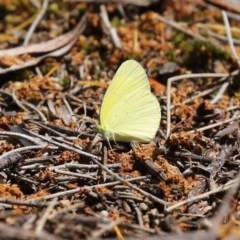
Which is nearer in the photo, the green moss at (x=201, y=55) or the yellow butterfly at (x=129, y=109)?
the yellow butterfly at (x=129, y=109)

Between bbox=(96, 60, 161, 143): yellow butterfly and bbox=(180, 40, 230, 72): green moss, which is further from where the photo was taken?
bbox=(180, 40, 230, 72): green moss

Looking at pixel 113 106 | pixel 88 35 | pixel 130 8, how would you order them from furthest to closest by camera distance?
1. pixel 130 8
2. pixel 88 35
3. pixel 113 106

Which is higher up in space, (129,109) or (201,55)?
(201,55)

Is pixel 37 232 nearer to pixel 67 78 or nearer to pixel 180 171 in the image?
pixel 180 171

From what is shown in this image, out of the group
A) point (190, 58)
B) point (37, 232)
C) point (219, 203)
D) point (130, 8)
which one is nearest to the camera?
point (37, 232)

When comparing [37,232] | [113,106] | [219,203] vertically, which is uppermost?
[113,106]

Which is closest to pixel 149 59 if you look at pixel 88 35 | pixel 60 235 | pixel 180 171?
pixel 88 35

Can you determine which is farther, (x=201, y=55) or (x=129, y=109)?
(x=201, y=55)

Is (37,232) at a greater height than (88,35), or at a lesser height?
lesser
